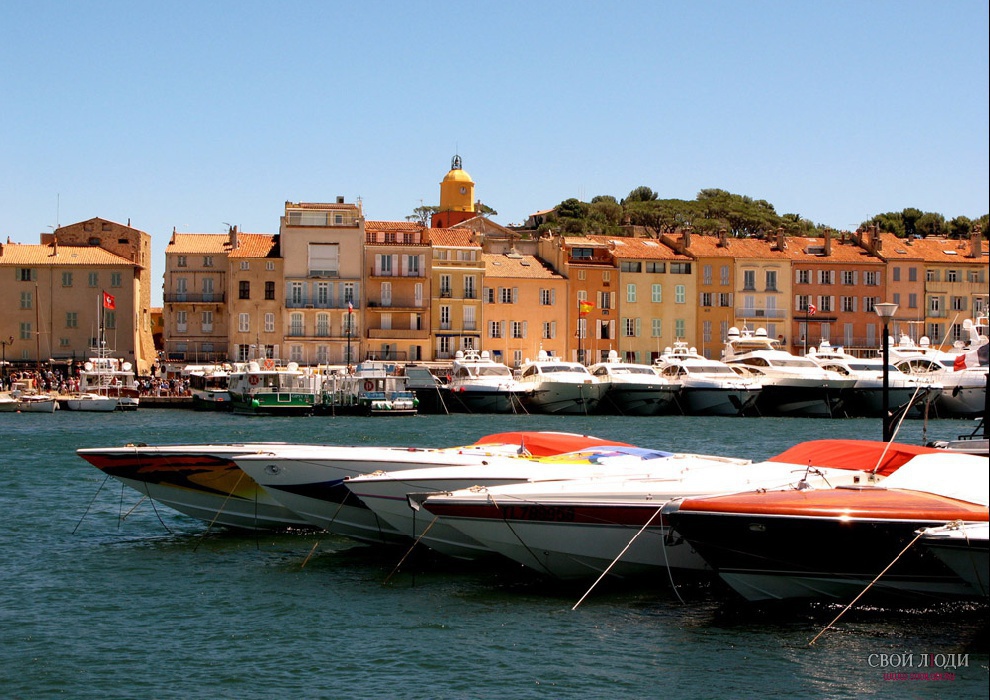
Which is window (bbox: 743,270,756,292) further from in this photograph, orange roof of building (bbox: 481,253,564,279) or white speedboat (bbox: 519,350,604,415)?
white speedboat (bbox: 519,350,604,415)

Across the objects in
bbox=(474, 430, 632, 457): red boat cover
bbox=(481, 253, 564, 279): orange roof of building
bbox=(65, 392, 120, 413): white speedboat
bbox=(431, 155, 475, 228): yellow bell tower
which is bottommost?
bbox=(65, 392, 120, 413): white speedboat

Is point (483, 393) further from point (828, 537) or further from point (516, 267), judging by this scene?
point (828, 537)

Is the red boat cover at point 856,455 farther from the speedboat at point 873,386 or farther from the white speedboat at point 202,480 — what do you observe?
the speedboat at point 873,386

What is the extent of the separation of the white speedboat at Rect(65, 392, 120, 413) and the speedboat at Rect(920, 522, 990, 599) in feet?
215

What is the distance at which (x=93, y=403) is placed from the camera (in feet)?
249

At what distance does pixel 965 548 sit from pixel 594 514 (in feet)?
17.6

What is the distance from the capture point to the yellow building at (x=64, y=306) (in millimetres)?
88375

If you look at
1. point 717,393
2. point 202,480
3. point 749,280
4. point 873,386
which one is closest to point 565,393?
point 717,393

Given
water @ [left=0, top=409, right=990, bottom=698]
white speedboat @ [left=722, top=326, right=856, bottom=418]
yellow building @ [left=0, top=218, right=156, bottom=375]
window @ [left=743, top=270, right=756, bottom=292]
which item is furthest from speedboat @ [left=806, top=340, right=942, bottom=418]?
water @ [left=0, top=409, right=990, bottom=698]

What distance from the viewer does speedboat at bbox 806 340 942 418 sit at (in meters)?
68.5

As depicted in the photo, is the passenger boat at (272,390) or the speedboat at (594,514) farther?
the passenger boat at (272,390)

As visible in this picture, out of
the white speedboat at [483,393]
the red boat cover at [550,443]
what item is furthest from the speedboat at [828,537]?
the white speedboat at [483,393]

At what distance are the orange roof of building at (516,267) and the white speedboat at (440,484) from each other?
68.8 metres

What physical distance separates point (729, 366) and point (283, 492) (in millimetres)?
54798
